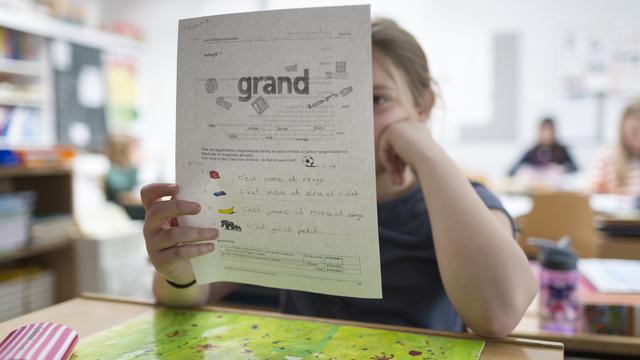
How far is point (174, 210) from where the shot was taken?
0.73m

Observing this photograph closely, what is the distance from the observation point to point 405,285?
1.01 m

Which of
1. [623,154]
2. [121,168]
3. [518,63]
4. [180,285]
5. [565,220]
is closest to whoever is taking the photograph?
[180,285]

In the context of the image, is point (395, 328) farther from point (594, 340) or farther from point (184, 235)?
point (594, 340)

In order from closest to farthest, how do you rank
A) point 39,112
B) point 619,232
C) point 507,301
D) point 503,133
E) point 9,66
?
point 507,301 < point 619,232 < point 9,66 < point 39,112 < point 503,133

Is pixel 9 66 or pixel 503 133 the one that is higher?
pixel 9 66

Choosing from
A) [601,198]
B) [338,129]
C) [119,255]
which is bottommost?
[119,255]

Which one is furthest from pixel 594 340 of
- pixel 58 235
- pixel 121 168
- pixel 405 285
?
pixel 121 168

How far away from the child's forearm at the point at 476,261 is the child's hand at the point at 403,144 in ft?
0.20

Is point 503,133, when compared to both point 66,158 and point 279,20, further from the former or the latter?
point 279,20

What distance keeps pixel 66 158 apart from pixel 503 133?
4.41 meters

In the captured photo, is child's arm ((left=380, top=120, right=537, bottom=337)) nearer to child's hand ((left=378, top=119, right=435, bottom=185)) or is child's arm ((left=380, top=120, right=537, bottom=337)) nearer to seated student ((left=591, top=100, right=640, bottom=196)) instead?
child's hand ((left=378, top=119, right=435, bottom=185))

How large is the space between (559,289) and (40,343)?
1.02m

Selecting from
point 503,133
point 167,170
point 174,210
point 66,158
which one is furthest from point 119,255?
point 503,133

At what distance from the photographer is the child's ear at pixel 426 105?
111 centimetres
